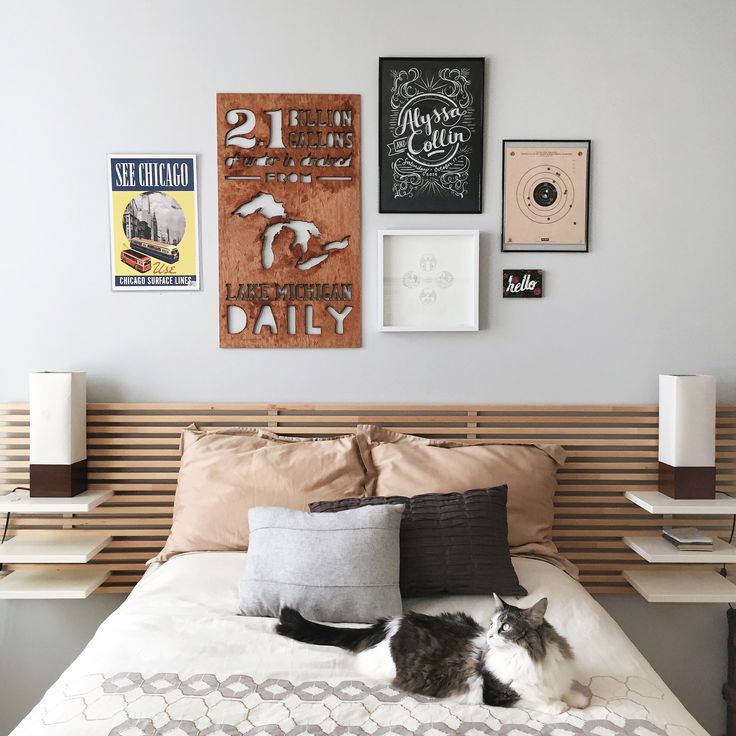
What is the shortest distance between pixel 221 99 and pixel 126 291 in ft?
2.58

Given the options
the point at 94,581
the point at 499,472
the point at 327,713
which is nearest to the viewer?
the point at 327,713

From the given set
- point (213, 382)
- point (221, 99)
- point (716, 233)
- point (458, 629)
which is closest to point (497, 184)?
point (716, 233)

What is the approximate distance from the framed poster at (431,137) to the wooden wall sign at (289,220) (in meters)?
0.13

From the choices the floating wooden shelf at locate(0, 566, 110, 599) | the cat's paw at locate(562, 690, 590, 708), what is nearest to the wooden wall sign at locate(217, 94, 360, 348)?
the floating wooden shelf at locate(0, 566, 110, 599)

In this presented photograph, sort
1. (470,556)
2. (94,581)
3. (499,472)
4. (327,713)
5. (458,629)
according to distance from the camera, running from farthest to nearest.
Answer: (94,581) < (499,472) < (470,556) < (458,629) < (327,713)

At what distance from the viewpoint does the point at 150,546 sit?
254cm

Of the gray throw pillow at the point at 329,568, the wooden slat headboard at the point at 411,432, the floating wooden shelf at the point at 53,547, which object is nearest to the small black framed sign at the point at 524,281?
the wooden slat headboard at the point at 411,432

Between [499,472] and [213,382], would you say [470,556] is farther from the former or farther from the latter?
[213,382]

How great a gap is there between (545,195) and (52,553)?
2.16 m

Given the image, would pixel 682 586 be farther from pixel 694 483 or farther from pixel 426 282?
pixel 426 282

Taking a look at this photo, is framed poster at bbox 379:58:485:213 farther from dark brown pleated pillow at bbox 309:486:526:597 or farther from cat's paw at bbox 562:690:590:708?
cat's paw at bbox 562:690:590:708

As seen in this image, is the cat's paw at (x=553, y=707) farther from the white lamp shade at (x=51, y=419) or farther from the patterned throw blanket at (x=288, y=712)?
the white lamp shade at (x=51, y=419)

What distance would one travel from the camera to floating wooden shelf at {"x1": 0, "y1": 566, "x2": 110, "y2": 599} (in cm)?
234

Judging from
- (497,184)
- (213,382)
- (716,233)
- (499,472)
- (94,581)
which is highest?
(497,184)
